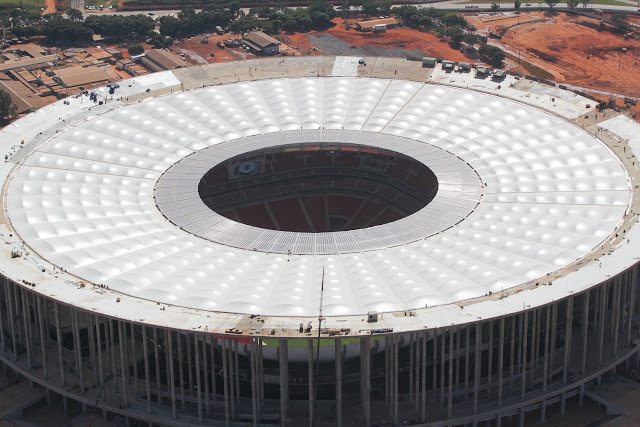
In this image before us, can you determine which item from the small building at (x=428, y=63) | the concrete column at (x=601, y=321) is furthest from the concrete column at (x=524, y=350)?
the small building at (x=428, y=63)

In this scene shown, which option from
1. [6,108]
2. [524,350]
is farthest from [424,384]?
[6,108]

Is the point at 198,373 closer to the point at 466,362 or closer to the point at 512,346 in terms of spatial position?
the point at 466,362

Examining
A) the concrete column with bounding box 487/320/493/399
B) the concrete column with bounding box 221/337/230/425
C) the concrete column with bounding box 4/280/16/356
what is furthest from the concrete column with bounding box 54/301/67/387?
the concrete column with bounding box 487/320/493/399

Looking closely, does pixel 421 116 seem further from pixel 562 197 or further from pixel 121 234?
pixel 121 234

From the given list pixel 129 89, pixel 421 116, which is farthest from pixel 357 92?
pixel 129 89

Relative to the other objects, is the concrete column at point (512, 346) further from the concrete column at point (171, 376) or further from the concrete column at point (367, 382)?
the concrete column at point (171, 376)

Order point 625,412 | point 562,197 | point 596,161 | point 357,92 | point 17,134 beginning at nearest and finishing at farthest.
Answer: point 625,412 → point 562,197 → point 596,161 → point 17,134 → point 357,92

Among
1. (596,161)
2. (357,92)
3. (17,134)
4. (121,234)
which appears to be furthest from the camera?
(357,92)
